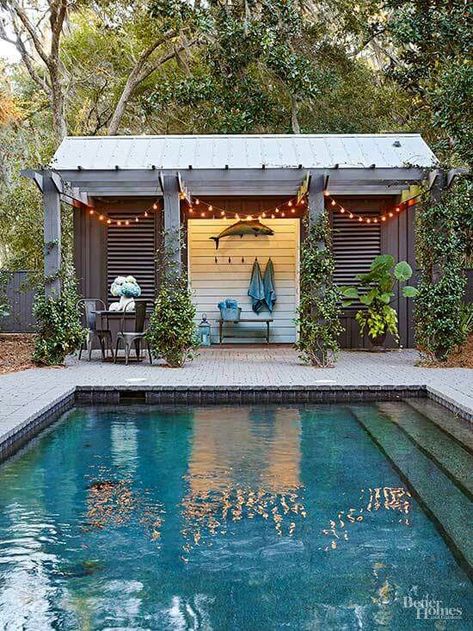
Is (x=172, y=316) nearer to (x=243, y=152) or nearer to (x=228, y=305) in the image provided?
(x=243, y=152)

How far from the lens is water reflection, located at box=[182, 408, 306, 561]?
4129 millimetres

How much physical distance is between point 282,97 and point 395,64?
260 centimetres

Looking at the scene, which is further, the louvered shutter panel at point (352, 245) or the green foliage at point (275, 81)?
the green foliage at point (275, 81)

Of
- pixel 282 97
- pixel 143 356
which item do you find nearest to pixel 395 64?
pixel 282 97

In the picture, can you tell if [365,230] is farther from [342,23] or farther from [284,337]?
[342,23]

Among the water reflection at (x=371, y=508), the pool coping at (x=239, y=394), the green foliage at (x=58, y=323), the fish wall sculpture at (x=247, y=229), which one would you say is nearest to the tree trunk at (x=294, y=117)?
the fish wall sculpture at (x=247, y=229)

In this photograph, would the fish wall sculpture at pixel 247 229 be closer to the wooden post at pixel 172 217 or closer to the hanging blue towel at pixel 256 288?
the hanging blue towel at pixel 256 288

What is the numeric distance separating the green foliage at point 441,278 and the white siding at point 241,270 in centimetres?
372

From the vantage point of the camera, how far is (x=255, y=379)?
844cm

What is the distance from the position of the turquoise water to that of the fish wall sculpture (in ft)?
22.7

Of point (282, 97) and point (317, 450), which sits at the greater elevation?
point (282, 97)

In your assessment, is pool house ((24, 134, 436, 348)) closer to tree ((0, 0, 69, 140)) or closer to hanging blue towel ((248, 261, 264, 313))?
hanging blue towel ((248, 261, 264, 313))

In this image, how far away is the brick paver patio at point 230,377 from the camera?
7184 mm

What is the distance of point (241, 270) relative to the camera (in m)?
13.7
